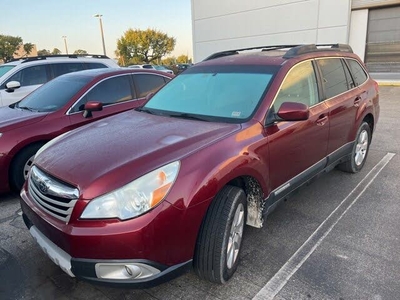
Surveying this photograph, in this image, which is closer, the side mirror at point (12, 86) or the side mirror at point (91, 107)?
the side mirror at point (91, 107)

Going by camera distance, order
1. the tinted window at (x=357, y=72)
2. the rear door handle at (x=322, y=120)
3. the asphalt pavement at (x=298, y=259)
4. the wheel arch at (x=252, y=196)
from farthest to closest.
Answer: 1. the tinted window at (x=357, y=72)
2. the rear door handle at (x=322, y=120)
3. the wheel arch at (x=252, y=196)
4. the asphalt pavement at (x=298, y=259)

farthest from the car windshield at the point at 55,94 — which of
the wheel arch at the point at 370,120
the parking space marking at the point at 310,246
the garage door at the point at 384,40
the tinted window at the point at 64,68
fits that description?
the garage door at the point at 384,40

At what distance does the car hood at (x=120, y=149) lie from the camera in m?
1.97

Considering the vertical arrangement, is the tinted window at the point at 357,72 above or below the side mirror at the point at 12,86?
above

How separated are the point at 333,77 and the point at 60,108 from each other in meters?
3.60

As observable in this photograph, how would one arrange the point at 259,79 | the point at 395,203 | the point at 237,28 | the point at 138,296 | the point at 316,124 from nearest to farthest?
1. the point at 138,296
2. the point at 259,79
3. the point at 316,124
4. the point at 395,203
5. the point at 237,28

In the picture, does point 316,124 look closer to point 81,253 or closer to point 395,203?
point 395,203

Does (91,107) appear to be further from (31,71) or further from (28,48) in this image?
(28,48)

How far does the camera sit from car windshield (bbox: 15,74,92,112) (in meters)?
4.51

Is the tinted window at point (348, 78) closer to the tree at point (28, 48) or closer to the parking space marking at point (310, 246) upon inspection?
the parking space marking at point (310, 246)

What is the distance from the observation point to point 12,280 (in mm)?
2531

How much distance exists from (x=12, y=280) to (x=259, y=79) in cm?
271

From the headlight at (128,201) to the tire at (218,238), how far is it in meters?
0.46

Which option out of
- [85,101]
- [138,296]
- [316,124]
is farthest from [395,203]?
[85,101]
